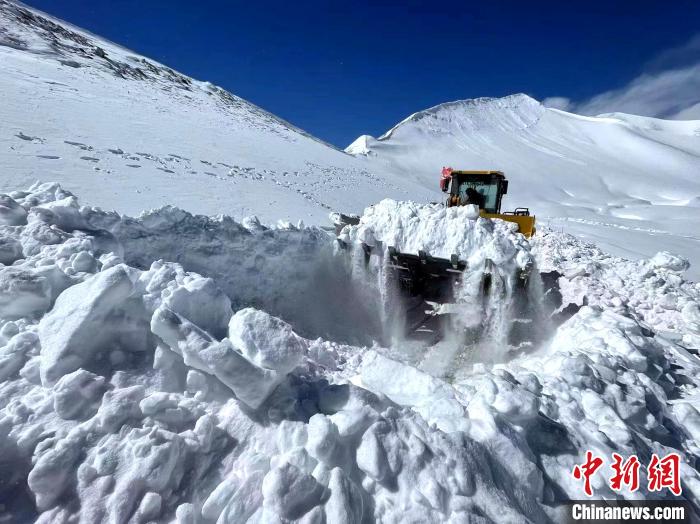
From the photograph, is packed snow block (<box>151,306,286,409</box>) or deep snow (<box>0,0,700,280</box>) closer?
packed snow block (<box>151,306,286,409</box>)

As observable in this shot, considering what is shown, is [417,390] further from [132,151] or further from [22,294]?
[132,151]

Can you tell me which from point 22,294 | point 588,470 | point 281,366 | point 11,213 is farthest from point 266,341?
point 11,213

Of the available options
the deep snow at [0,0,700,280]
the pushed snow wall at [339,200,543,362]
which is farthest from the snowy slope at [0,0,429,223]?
the pushed snow wall at [339,200,543,362]

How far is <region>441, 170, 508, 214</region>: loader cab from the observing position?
8.11 meters

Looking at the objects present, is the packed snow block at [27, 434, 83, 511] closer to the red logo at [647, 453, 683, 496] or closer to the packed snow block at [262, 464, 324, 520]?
the packed snow block at [262, 464, 324, 520]

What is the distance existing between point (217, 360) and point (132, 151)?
8.20 metres

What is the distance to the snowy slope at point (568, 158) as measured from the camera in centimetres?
2655

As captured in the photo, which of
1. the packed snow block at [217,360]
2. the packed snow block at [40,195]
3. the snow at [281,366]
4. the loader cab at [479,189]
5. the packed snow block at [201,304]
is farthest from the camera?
the loader cab at [479,189]

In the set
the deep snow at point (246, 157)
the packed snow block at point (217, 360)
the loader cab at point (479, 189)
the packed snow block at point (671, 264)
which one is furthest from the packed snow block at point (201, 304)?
the packed snow block at point (671, 264)

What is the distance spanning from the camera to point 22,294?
7.81 feet

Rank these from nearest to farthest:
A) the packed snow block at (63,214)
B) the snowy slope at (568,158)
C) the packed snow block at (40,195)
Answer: the packed snow block at (63,214)
the packed snow block at (40,195)
the snowy slope at (568,158)

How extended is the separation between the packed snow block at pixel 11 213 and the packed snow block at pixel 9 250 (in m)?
0.29

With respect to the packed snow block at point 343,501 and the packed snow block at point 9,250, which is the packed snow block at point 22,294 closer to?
the packed snow block at point 9,250

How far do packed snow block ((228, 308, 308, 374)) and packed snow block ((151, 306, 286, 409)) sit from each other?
0.06 meters
